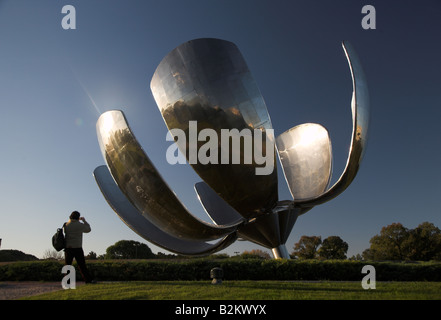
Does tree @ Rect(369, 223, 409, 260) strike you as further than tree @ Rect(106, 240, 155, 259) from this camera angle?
Yes

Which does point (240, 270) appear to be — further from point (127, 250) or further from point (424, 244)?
point (424, 244)

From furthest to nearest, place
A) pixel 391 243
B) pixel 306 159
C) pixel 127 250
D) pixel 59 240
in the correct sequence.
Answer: pixel 391 243, pixel 127 250, pixel 306 159, pixel 59 240

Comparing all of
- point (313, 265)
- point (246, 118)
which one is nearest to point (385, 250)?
A: point (313, 265)

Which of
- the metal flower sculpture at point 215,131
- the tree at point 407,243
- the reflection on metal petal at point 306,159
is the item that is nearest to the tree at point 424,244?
the tree at point 407,243

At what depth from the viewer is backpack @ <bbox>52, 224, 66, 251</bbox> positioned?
234 inches

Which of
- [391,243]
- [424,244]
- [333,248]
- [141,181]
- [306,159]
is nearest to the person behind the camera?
[141,181]

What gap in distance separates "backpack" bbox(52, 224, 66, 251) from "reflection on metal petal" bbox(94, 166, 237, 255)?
2.14 metres

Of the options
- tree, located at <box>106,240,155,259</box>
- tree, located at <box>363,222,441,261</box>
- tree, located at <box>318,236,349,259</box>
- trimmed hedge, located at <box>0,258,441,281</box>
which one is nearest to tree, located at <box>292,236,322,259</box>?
tree, located at <box>318,236,349,259</box>

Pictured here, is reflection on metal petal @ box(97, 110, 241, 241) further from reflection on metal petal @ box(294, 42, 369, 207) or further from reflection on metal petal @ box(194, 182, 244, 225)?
reflection on metal petal @ box(194, 182, 244, 225)

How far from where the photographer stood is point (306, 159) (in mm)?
9484

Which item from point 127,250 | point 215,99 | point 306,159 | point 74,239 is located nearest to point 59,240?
point 74,239

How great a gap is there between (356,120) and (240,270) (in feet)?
18.3

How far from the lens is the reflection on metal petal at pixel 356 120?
21.6 feet
